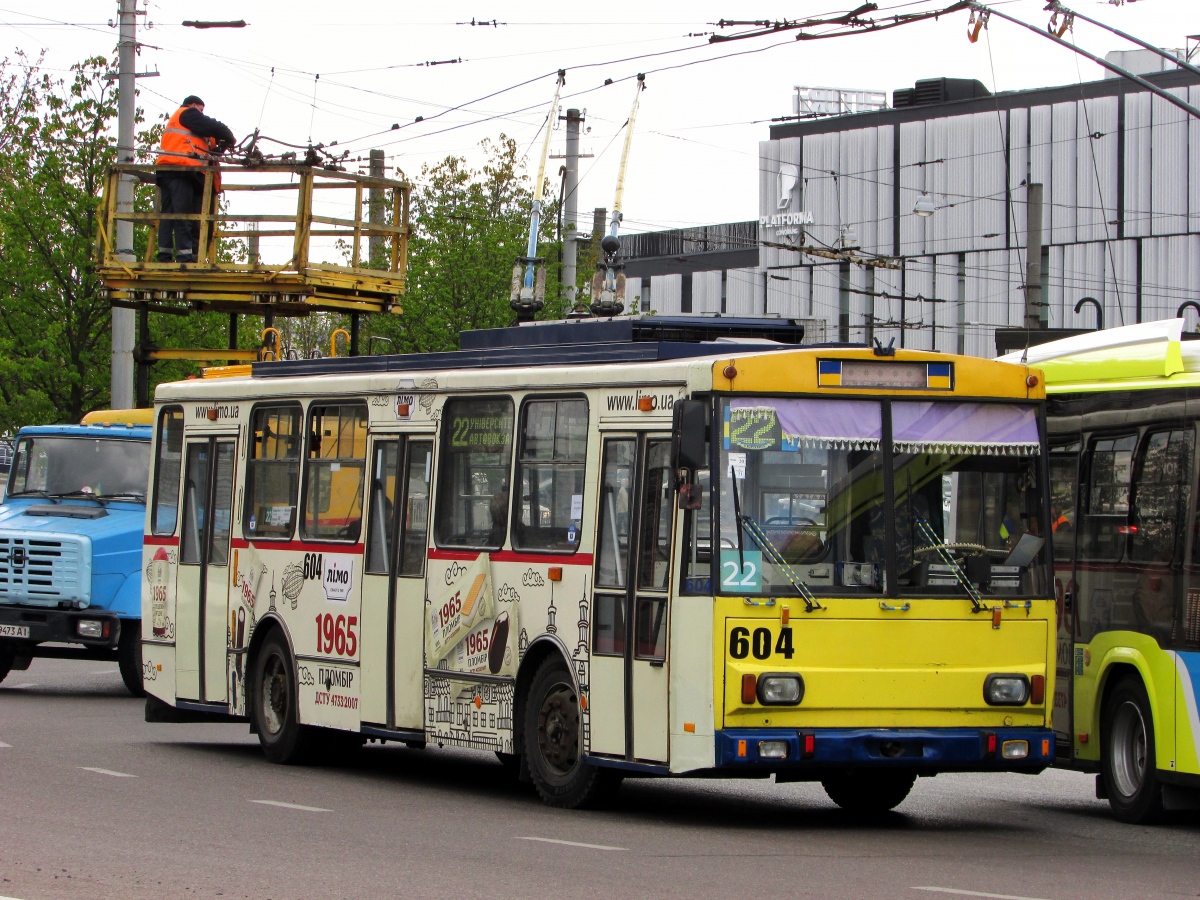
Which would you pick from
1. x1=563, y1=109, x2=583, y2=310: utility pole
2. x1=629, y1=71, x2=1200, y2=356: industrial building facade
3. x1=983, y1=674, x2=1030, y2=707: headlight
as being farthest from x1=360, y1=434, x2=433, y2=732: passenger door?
x1=629, y1=71, x2=1200, y2=356: industrial building facade

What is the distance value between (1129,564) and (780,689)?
278 centimetres

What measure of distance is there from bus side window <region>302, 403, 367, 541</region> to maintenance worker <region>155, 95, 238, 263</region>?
7514 millimetres

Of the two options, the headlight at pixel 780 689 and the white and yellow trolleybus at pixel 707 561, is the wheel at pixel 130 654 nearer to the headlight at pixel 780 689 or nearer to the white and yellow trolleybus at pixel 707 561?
the white and yellow trolleybus at pixel 707 561

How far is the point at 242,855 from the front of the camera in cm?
980

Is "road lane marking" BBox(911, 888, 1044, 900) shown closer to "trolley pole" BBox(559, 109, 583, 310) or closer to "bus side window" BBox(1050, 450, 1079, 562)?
"bus side window" BBox(1050, 450, 1079, 562)

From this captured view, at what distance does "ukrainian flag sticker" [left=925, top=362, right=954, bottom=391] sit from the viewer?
37.5 feet

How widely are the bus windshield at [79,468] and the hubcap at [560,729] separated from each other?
10651 mm

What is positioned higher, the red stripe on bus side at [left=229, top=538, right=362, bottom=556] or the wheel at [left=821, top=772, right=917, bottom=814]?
the red stripe on bus side at [left=229, top=538, right=362, bottom=556]

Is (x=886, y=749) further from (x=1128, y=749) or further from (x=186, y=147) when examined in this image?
(x=186, y=147)

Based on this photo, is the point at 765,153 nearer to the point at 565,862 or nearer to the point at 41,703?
the point at 41,703

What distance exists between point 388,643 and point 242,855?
13.4 feet

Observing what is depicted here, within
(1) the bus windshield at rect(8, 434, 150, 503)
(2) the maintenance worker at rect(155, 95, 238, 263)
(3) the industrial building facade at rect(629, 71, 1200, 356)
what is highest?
(3) the industrial building facade at rect(629, 71, 1200, 356)

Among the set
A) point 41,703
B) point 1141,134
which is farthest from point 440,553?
point 1141,134

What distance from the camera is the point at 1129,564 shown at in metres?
12.3
